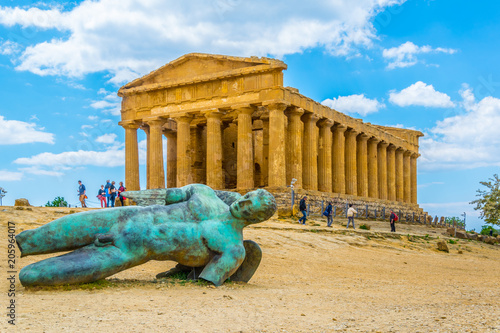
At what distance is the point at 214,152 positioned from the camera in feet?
109

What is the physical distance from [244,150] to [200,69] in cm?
599

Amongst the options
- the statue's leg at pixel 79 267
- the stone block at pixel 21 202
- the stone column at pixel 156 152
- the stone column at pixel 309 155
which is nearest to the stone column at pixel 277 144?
the stone column at pixel 309 155

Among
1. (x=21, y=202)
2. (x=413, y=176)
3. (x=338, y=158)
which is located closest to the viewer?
(x=21, y=202)

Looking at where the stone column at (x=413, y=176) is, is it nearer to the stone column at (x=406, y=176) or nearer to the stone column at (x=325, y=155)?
the stone column at (x=406, y=176)

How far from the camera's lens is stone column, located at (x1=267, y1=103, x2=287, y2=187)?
30812mm

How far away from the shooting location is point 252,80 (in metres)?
31.7

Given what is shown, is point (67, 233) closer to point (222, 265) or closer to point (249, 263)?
point (222, 265)

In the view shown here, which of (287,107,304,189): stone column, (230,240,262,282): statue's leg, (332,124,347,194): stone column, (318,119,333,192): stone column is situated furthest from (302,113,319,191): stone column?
(230,240,262,282): statue's leg

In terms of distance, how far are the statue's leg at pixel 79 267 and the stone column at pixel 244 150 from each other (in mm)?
25373

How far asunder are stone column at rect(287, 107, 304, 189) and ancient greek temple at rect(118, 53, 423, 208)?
2.4 inches

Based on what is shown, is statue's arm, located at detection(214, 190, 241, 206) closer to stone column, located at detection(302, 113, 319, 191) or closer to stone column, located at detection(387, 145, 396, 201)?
stone column, located at detection(302, 113, 319, 191)

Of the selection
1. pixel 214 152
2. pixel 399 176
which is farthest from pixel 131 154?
pixel 399 176

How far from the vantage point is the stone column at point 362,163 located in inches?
1617

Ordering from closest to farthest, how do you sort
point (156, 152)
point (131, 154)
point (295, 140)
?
point (295, 140)
point (156, 152)
point (131, 154)
